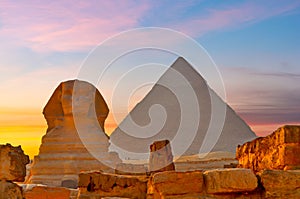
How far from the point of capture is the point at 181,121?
85625 millimetres

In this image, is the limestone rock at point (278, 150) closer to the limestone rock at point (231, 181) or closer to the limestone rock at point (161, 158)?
the limestone rock at point (231, 181)

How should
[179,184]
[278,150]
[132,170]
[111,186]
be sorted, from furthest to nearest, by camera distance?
[132,170] < [111,186] < [278,150] < [179,184]

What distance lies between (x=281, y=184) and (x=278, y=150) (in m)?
1.25

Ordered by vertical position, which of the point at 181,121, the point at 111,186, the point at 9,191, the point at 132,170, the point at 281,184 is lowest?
the point at 281,184

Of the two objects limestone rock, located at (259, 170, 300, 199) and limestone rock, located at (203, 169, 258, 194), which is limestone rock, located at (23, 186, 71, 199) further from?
limestone rock, located at (259, 170, 300, 199)

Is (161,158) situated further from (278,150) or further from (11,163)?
(11,163)

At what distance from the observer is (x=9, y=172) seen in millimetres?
4305

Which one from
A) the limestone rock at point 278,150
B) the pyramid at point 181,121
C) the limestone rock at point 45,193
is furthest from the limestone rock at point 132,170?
the pyramid at point 181,121

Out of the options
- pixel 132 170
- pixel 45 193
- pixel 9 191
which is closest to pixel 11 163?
pixel 9 191

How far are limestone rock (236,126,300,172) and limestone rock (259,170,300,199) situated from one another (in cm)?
93

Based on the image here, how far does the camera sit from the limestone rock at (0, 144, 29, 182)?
429 centimetres

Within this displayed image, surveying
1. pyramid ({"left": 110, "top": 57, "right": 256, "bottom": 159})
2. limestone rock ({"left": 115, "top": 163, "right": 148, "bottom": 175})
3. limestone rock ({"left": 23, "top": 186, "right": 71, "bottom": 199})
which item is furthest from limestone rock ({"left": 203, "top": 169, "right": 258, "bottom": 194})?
pyramid ({"left": 110, "top": 57, "right": 256, "bottom": 159})

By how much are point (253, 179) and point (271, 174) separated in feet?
0.52

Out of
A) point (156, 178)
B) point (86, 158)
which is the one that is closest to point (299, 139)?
point (156, 178)
